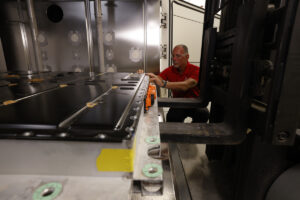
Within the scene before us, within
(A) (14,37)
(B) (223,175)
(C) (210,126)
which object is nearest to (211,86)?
(C) (210,126)

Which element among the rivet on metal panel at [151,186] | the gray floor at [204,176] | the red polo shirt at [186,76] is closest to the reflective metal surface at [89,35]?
the red polo shirt at [186,76]

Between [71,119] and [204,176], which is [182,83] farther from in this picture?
[71,119]

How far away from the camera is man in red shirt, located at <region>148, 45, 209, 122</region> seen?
1.82 m

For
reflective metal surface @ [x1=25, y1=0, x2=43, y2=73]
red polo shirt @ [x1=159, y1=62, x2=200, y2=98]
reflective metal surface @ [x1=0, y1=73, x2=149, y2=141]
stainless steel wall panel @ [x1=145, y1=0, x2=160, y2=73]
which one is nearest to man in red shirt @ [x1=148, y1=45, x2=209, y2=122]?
red polo shirt @ [x1=159, y1=62, x2=200, y2=98]

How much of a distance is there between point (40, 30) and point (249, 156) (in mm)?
2859

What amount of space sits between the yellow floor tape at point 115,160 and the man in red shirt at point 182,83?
1399 millimetres

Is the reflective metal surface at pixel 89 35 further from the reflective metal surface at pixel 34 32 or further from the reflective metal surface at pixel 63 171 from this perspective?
the reflective metal surface at pixel 63 171

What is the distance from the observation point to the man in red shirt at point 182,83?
182cm

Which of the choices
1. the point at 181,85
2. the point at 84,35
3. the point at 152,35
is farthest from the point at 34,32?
the point at 181,85

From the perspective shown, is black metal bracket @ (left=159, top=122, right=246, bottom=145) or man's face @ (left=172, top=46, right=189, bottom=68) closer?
black metal bracket @ (left=159, top=122, right=246, bottom=145)

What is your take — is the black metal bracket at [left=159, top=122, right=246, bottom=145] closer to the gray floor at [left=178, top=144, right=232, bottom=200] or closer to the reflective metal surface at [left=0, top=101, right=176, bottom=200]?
the reflective metal surface at [left=0, top=101, right=176, bottom=200]

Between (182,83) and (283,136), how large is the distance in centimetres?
121

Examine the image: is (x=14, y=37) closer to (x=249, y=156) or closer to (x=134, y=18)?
(x=134, y=18)

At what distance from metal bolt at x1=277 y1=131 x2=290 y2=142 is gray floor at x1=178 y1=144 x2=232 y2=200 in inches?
30.8
